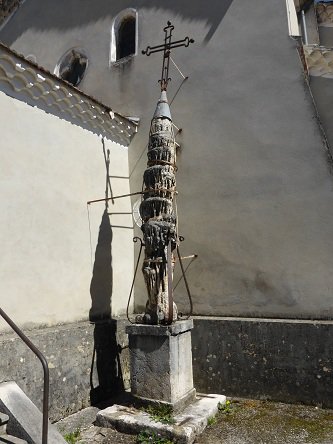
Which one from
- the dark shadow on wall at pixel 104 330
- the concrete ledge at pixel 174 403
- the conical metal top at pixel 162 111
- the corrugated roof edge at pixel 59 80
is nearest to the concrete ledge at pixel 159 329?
the concrete ledge at pixel 174 403

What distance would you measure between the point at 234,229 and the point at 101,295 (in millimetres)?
2243

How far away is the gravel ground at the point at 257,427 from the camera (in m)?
4.08

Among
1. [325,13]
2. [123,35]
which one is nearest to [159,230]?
[123,35]

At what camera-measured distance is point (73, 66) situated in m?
8.34

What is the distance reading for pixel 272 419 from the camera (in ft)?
14.9

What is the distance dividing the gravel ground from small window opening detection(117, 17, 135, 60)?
6.42 meters

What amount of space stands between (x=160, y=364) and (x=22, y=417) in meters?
1.64

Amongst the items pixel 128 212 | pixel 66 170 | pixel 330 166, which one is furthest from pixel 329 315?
pixel 66 170

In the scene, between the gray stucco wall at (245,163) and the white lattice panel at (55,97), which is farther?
the gray stucco wall at (245,163)

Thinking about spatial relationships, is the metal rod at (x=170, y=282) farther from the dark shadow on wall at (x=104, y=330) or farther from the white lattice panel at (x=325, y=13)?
the white lattice panel at (x=325, y=13)

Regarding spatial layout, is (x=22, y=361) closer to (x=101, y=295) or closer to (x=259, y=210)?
(x=101, y=295)

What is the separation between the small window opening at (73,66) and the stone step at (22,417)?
6281 millimetres

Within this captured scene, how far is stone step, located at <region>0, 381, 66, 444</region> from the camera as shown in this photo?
3320mm

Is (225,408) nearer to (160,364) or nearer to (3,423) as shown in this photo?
(160,364)
